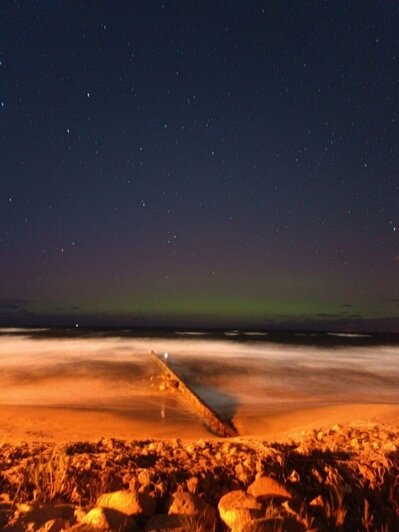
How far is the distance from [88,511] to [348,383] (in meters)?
18.6

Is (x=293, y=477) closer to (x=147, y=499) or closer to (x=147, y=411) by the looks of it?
(x=147, y=499)

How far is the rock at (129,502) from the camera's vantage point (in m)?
3.33

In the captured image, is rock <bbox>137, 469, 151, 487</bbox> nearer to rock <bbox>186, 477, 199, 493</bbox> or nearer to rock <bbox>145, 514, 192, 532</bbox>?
rock <bbox>186, 477, 199, 493</bbox>

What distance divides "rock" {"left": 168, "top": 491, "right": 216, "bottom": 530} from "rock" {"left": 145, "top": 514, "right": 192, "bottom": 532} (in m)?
0.06

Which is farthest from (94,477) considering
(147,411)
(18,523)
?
(147,411)

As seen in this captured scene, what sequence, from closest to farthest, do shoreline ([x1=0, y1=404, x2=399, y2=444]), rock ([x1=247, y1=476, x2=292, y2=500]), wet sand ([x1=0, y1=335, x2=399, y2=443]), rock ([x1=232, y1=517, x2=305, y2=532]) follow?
rock ([x1=232, y1=517, x2=305, y2=532]) < rock ([x1=247, y1=476, x2=292, y2=500]) < shoreline ([x1=0, y1=404, x2=399, y2=444]) < wet sand ([x1=0, y1=335, x2=399, y2=443])

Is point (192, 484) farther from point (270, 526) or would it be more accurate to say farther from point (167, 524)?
point (270, 526)

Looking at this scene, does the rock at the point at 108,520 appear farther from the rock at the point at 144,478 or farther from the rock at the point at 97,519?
the rock at the point at 144,478

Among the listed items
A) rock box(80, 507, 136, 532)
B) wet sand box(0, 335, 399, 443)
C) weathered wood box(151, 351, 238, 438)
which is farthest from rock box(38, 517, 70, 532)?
weathered wood box(151, 351, 238, 438)

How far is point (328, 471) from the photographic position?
4.06 meters

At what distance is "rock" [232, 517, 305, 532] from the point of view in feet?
9.89

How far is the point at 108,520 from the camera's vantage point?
3.09m

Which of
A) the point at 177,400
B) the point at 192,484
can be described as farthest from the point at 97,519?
the point at 177,400

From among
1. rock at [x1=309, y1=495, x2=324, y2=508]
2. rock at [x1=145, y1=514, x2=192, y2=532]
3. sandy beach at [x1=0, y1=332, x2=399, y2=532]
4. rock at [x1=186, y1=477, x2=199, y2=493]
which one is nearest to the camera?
rock at [x1=145, y1=514, x2=192, y2=532]
